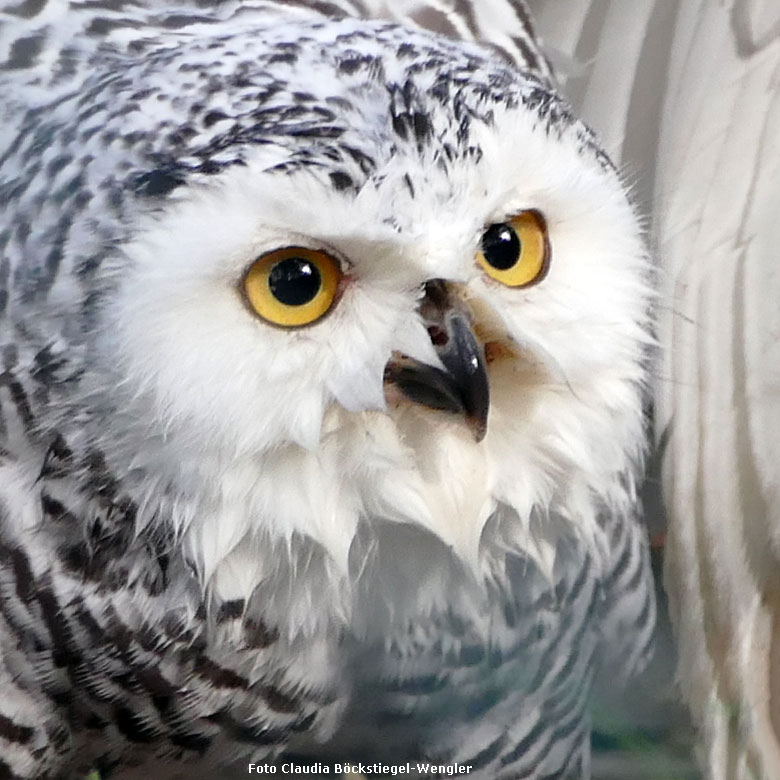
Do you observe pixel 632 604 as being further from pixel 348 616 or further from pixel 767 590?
pixel 348 616

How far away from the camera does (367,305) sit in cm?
50

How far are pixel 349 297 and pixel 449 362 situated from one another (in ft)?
0.18

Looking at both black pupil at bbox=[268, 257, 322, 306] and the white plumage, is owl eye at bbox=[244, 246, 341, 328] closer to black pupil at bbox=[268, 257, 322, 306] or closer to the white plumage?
black pupil at bbox=[268, 257, 322, 306]

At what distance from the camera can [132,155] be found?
1.80 ft

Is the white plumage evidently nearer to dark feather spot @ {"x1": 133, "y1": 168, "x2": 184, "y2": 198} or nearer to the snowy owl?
the snowy owl

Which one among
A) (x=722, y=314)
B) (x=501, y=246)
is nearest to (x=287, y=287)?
(x=501, y=246)

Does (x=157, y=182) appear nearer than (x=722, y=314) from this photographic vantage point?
Yes

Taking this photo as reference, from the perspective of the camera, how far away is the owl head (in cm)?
49

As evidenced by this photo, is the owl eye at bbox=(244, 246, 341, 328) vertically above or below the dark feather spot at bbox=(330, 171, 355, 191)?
below

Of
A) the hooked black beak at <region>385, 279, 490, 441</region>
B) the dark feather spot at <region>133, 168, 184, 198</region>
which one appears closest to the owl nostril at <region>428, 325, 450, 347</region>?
the hooked black beak at <region>385, 279, 490, 441</region>

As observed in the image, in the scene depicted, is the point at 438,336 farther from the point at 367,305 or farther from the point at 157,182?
the point at 157,182

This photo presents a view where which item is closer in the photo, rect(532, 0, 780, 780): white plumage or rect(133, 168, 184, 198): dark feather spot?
rect(133, 168, 184, 198): dark feather spot

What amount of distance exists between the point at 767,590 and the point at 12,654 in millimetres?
A: 485

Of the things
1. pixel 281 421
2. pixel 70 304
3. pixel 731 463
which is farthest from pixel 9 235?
pixel 731 463
